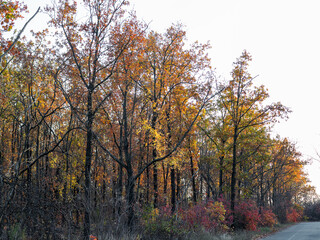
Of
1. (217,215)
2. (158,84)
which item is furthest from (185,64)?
(217,215)

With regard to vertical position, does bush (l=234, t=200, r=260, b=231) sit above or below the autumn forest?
below

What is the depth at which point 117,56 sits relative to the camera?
49.5 feet

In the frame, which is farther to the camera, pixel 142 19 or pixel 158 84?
pixel 158 84

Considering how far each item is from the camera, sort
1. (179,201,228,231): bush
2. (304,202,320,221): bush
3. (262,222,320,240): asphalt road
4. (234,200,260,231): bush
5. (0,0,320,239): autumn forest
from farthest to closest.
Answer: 1. (304,202,320,221): bush
2. (234,200,260,231): bush
3. (262,222,320,240): asphalt road
4. (179,201,228,231): bush
5. (0,0,320,239): autumn forest

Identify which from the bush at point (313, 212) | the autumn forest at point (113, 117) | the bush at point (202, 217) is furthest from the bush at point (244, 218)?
the bush at point (313, 212)

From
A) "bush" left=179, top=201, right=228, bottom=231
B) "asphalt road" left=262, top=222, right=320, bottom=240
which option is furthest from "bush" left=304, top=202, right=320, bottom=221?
"bush" left=179, top=201, right=228, bottom=231

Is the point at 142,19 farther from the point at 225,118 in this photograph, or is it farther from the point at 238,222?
the point at 238,222

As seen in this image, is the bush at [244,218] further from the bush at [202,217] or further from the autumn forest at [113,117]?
the bush at [202,217]

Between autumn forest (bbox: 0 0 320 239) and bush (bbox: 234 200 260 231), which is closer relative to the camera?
autumn forest (bbox: 0 0 320 239)

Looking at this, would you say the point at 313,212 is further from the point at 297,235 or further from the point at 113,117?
the point at 113,117

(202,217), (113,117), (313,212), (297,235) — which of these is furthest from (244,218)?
(313,212)

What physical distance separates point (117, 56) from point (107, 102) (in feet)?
15.1

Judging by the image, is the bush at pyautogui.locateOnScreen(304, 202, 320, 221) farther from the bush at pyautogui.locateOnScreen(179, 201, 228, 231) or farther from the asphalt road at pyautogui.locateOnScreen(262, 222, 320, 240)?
the bush at pyautogui.locateOnScreen(179, 201, 228, 231)

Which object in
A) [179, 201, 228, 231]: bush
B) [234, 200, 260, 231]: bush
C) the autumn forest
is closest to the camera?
the autumn forest
